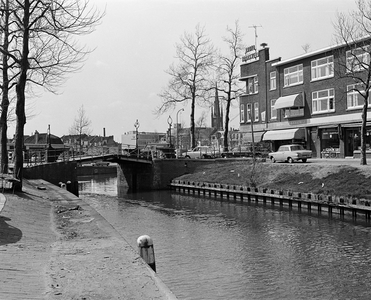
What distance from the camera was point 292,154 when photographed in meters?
34.5

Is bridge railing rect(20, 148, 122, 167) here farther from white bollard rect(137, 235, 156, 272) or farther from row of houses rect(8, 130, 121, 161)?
white bollard rect(137, 235, 156, 272)

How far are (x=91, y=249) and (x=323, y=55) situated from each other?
114 feet

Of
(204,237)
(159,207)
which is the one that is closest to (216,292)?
(204,237)

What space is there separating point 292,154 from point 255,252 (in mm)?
21482

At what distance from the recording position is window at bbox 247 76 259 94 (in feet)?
159

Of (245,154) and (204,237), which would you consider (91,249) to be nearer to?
(204,237)

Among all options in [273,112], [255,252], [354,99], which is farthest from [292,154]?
[255,252]

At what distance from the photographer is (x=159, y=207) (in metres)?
28.2

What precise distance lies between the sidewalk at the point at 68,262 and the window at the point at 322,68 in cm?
3085

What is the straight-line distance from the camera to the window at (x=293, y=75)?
1655 inches

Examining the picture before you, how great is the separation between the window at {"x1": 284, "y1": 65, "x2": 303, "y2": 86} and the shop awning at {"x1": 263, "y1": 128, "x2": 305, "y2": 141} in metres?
4.97

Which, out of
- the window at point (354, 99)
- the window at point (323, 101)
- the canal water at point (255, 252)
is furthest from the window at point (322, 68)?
the canal water at point (255, 252)

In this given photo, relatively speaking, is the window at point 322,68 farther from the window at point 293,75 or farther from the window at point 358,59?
the window at point 358,59

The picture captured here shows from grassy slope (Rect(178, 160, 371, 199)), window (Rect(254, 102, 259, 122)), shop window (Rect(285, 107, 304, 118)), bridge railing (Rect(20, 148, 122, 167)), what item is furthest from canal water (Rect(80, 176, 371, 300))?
window (Rect(254, 102, 259, 122))
